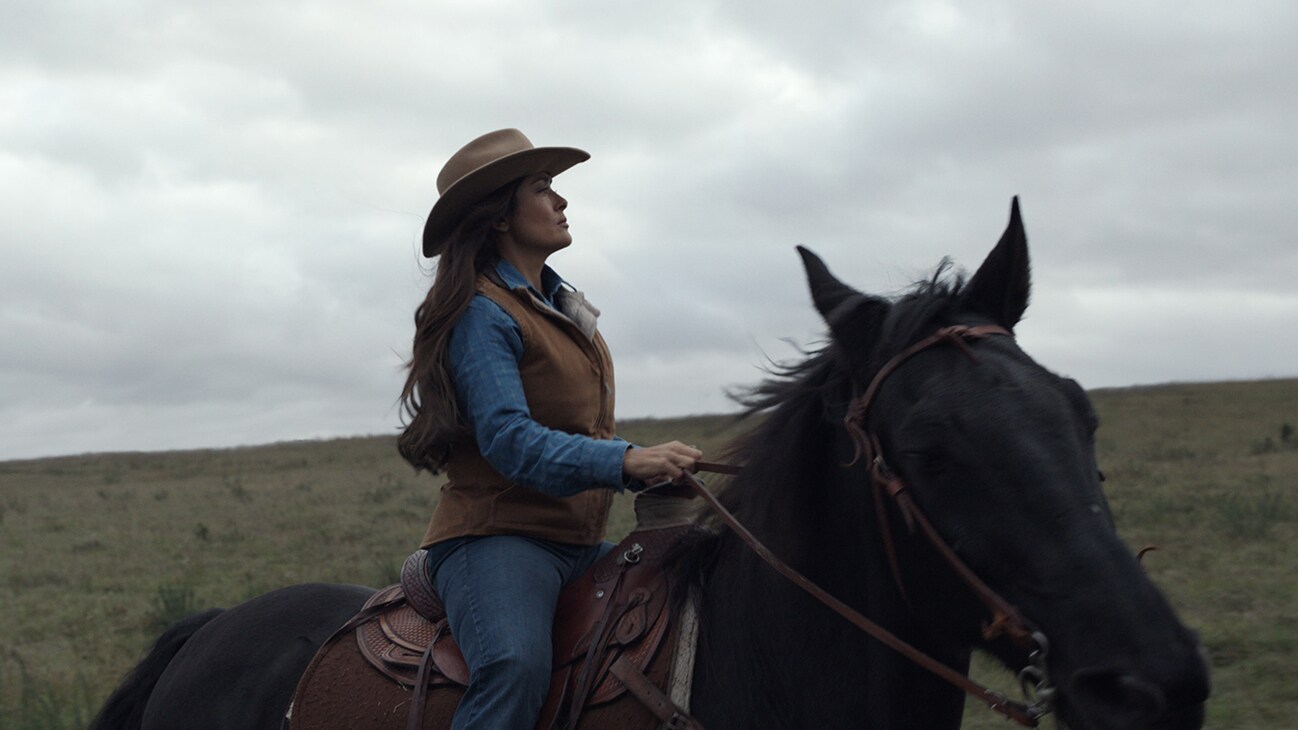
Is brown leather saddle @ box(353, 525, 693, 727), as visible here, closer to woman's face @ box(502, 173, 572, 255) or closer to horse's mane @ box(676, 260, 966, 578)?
horse's mane @ box(676, 260, 966, 578)

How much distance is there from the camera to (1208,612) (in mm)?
8938

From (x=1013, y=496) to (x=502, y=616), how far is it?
136 centimetres

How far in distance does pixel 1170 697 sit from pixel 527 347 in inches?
73.1

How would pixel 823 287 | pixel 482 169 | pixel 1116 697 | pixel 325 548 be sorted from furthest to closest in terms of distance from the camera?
pixel 325 548 < pixel 482 169 < pixel 823 287 < pixel 1116 697

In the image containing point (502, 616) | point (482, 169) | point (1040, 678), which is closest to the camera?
point (1040, 678)

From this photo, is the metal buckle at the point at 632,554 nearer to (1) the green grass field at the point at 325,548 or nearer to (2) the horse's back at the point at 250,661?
(1) the green grass field at the point at 325,548

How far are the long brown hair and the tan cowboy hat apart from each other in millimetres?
77

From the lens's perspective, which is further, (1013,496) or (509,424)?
(509,424)

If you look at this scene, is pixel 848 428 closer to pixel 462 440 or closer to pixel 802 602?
pixel 802 602

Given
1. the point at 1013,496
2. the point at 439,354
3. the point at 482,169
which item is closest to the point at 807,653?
the point at 1013,496

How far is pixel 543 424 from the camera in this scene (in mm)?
3336

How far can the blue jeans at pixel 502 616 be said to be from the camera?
2.95m

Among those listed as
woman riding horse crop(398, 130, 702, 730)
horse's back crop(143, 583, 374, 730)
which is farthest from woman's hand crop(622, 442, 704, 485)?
horse's back crop(143, 583, 374, 730)

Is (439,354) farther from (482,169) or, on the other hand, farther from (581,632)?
(581,632)
